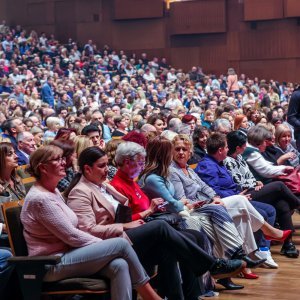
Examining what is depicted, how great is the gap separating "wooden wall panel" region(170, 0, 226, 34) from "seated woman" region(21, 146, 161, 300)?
19467 mm

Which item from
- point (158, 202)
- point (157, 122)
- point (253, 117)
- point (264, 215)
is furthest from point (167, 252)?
point (253, 117)

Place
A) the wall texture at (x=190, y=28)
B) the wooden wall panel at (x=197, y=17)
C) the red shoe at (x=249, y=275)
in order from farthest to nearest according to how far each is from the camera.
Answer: the wooden wall panel at (x=197, y=17) → the wall texture at (x=190, y=28) → the red shoe at (x=249, y=275)

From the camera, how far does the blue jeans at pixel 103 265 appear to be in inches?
129

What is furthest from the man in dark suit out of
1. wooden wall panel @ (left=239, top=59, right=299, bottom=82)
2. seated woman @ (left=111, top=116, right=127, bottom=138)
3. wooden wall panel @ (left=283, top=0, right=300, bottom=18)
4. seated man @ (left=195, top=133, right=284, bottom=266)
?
wooden wall panel @ (left=239, top=59, right=299, bottom=82)

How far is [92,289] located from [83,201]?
1.54 feet

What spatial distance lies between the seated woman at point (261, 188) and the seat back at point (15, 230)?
223cm

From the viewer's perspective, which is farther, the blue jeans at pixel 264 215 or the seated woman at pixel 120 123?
the seated woman at pixel 120 123

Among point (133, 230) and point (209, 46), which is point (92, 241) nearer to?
point (133, 230)

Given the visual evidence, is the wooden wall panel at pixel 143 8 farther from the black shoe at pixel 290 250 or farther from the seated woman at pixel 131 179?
the seated woman at pixel 131 179

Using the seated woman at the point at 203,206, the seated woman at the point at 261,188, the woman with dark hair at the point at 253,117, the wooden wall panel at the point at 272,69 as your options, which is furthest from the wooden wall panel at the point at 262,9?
the seated woman at the point at 203,206

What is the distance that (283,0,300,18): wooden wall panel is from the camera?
2109 cm

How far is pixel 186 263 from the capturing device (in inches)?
148

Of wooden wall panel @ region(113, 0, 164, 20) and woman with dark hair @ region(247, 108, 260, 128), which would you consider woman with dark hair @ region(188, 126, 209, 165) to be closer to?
woman with dark hair @ region(247, 108, 260, 128)

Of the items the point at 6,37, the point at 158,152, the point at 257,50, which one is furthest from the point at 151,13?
the point at 158,152
